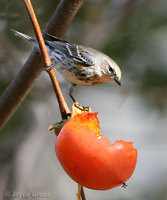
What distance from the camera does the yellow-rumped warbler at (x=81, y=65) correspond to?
2.89 m

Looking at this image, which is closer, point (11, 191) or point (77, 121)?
point (77, 121)

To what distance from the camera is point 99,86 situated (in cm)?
446

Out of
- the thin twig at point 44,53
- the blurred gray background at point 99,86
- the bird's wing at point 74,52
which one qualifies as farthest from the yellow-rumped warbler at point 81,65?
the thin twig at point 44,53

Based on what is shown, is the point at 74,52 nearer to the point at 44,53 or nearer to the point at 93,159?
the point at 44,53

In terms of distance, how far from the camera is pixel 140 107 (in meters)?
4.52

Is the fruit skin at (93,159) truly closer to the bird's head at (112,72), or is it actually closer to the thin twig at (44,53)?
the thin twig at (44,53)

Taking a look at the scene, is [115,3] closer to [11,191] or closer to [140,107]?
[140,107]

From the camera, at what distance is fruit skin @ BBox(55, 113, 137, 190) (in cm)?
133

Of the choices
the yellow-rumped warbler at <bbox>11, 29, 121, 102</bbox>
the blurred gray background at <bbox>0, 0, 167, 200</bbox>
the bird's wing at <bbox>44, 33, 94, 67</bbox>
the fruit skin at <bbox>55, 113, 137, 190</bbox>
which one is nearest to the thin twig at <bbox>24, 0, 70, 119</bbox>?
the fruit skin at <bbox>55, 113, 137, 190</bbox>

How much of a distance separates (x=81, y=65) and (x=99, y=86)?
1503 mm

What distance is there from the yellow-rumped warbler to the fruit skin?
147 centimetres

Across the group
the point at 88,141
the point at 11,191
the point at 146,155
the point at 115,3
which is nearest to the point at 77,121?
the point at 88,141

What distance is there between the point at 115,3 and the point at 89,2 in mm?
415

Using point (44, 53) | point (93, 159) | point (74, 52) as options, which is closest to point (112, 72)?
point (74, 52)
